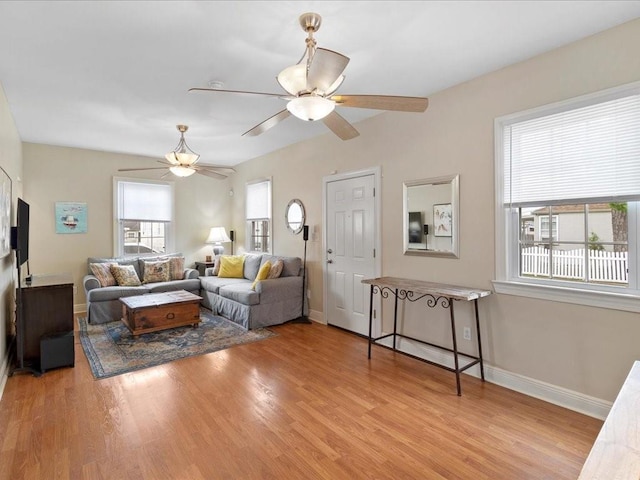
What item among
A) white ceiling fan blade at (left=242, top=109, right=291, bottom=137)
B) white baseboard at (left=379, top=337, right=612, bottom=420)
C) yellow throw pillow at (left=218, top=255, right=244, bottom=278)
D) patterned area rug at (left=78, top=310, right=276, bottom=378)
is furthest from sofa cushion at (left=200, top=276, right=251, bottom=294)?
white baseboard at (left=379, top=337, right=612, bottom=420)

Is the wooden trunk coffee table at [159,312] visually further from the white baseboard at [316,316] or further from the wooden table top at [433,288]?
the wooden table top at [433,288]

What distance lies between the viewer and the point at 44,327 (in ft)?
10.5

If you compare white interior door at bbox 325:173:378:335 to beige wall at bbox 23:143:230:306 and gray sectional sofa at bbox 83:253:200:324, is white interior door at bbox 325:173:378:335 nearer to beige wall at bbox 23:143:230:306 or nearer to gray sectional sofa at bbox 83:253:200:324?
gray sectional sofa at bbox 83:253:200:324

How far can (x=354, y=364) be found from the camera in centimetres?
333

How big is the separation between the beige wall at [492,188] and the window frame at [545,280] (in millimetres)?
52

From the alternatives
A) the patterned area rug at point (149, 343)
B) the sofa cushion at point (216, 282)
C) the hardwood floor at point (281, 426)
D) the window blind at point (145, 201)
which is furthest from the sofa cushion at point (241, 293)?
the window blind at point (145, 201)

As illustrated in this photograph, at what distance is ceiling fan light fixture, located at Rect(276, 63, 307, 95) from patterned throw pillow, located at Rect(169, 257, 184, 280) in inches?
176

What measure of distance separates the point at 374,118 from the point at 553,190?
206cm

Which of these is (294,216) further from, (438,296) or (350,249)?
(438,296)

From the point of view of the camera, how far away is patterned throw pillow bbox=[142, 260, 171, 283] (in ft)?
17.7

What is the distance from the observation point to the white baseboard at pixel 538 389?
238 cm

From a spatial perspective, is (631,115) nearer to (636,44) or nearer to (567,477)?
(636,44)

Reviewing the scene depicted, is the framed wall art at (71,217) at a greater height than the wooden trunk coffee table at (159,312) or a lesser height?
greater

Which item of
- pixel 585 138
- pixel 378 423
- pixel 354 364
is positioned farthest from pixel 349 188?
pixel 378 423
